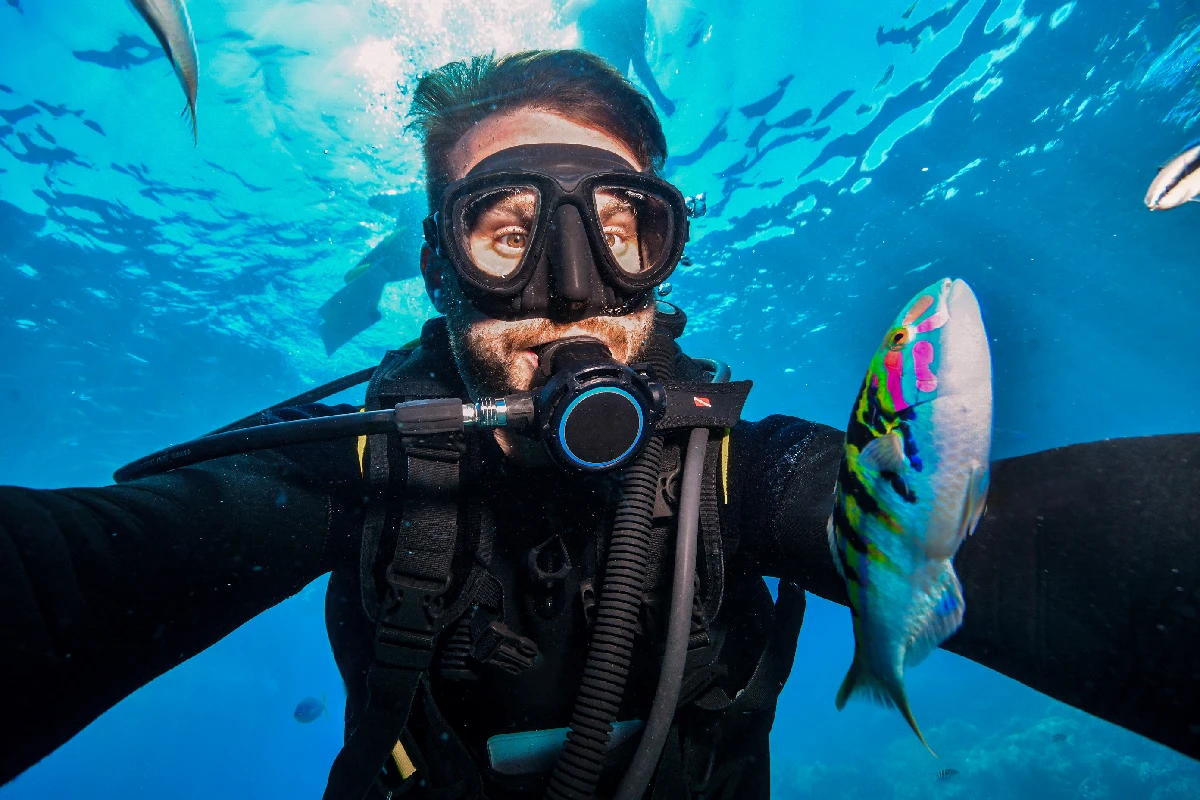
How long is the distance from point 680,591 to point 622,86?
114 inches

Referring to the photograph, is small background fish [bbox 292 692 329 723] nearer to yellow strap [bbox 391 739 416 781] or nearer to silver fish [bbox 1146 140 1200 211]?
yellow strap [bbox 391 739 416 781]

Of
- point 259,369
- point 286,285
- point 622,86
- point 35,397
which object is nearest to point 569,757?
point 622,86

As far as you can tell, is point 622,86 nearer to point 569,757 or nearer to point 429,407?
point 429,407

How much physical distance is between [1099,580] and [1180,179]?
476 cm

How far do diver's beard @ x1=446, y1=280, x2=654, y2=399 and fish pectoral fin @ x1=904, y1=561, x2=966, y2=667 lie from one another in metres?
1.58

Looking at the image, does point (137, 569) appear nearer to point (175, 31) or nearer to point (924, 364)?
point (175, 31)

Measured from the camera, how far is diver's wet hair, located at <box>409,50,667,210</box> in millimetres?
2918

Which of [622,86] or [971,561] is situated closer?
[971,561]

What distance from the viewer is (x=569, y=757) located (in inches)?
69.2

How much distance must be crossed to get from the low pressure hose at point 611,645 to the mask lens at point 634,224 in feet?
4.09

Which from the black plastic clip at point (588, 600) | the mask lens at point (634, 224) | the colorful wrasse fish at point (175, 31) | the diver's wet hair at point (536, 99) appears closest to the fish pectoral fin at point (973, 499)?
the black plastic clip at point (588, 600)

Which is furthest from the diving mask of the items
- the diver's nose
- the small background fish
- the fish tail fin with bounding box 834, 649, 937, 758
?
the small background fish

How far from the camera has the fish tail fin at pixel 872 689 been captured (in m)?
0.95

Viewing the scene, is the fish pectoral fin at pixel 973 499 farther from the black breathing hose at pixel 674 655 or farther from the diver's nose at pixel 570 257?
the diver's nose at pixel 570 257
